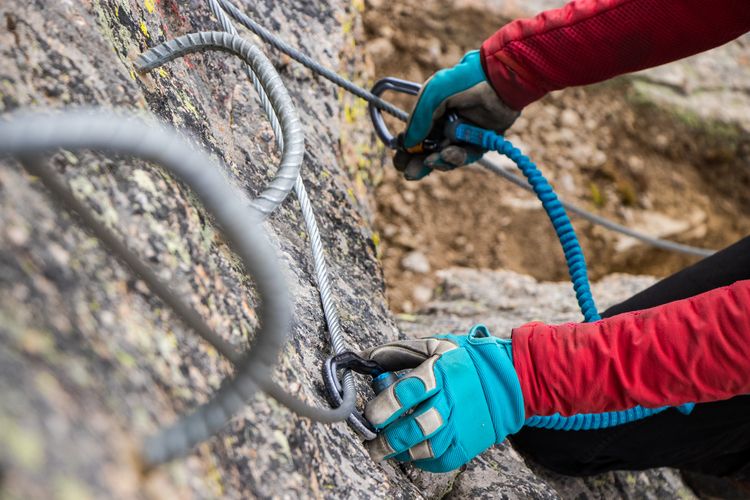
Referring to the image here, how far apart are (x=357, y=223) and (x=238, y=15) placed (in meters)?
0.62

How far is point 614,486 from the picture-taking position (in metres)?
1.76

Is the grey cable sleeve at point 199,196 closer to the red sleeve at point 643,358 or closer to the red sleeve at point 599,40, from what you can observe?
the red sleeve at point 643,358

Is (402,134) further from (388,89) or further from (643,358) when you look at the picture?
(643,358)

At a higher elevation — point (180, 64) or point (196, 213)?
point (180, 64)

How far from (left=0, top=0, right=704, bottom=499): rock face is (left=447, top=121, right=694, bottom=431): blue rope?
164 mm

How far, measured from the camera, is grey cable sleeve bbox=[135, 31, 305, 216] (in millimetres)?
974

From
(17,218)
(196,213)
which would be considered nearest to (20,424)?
(17,218)

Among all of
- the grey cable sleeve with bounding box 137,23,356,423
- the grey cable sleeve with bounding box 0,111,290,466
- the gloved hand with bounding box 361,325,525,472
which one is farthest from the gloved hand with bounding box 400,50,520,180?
the grey cable sleeve with bounding box 0,111,290,466

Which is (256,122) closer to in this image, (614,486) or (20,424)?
(20,424)

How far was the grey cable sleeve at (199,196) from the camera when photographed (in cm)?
58

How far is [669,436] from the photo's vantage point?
1571mm

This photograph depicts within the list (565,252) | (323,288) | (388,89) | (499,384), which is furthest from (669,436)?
(388,89)

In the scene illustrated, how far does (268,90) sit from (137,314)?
454 millimetres

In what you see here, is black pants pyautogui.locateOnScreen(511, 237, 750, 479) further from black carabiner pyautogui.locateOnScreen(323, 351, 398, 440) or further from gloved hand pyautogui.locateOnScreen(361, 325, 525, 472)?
black carabiner pyautogui.locateOnScreen(323, 351, 398, 440)
